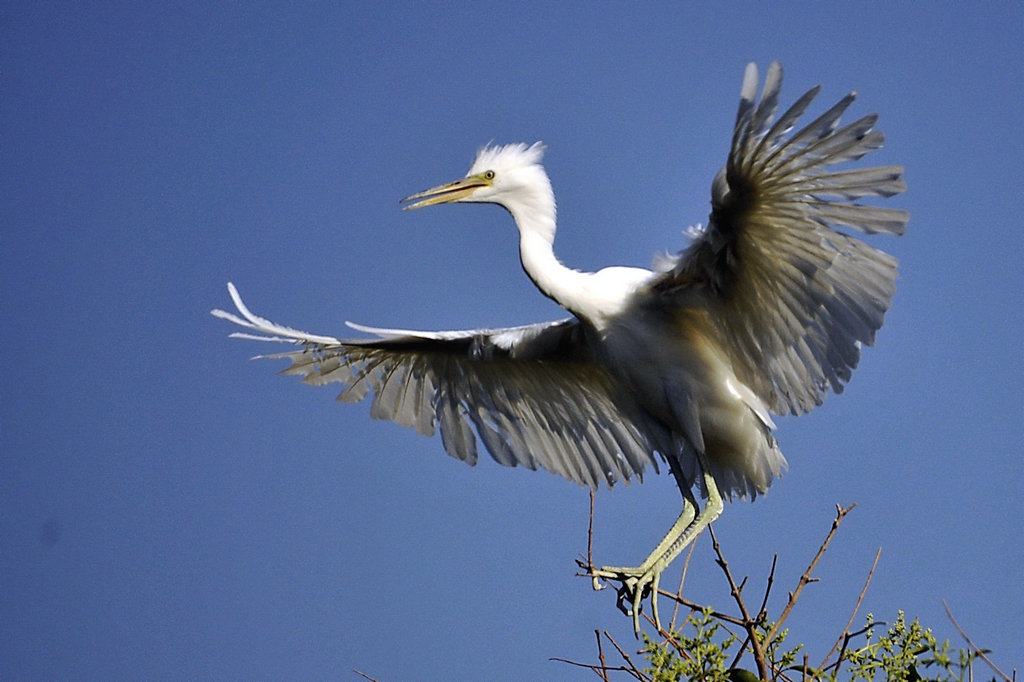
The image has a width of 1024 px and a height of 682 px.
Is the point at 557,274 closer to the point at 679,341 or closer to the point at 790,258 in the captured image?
the point at 679,341

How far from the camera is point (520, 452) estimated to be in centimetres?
527

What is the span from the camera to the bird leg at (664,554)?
4305mm

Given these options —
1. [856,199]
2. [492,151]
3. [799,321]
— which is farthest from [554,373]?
[856,199]

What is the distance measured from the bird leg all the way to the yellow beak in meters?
1.51

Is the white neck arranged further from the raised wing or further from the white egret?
the raised wing

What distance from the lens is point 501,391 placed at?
517 centimetres

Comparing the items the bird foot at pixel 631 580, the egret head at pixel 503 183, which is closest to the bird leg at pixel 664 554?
the bird foot at pixel 631 580

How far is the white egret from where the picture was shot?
3521 millimetres

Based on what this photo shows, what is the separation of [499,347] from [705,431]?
3.25 ft

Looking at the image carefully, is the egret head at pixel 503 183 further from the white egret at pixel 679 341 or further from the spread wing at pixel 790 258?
the spread wing at pixel 790 258

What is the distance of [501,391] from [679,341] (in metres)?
1.09

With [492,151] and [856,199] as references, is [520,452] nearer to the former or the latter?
[492,151]

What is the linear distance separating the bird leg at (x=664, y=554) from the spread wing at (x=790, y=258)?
0.47 m

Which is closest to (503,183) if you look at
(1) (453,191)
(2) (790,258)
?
(1) (453,191)
